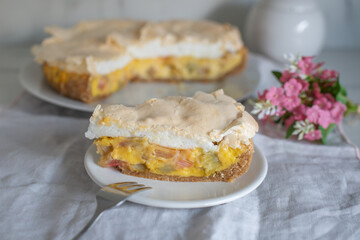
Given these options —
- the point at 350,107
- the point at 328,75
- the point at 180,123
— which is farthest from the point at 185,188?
the point at 350,107

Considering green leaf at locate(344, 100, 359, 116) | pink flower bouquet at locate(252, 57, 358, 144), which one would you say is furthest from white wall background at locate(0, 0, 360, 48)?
pink flower bouquet at locate(252, 57, 358, 144)

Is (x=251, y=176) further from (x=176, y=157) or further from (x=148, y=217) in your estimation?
(x=148, y=217)

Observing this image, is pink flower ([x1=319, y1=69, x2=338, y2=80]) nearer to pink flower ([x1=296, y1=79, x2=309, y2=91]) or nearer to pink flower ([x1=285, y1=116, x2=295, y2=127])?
pink flower ([x1=296, y1=79, x2=309, y2=91])

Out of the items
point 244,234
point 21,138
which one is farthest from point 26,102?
point 244,234

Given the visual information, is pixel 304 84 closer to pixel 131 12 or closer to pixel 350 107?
pixel 350 107

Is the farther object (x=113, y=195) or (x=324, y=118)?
(x=324, y=118)

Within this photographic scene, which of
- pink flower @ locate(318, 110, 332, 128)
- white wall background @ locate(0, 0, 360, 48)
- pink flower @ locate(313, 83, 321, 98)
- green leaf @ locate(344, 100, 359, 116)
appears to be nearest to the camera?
pink flower @ locate(318, 110, 332, 128)

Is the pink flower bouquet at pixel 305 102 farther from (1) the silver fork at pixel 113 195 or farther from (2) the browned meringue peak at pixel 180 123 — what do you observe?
(1) the silver fork at pixel 113 195
